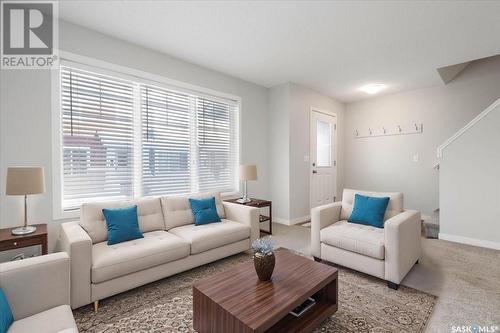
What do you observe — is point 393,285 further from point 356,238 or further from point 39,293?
point 39,293

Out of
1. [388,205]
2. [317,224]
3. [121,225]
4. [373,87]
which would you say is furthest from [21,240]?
[373,87]

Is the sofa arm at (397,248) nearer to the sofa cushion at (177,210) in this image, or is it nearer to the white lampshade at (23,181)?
the sofa cushion at (177,210)

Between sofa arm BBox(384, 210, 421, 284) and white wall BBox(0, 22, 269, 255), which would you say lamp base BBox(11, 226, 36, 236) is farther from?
sofa arm BBox(384, 210, 421, 284)

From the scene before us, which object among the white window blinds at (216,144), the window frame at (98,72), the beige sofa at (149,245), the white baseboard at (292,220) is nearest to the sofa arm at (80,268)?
the beige sofa at (149,245)

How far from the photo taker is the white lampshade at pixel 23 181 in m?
2.02

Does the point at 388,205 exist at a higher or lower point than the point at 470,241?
higher

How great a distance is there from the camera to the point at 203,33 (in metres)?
2.82

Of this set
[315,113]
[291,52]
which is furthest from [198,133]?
[315,113]

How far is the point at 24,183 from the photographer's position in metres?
2.05

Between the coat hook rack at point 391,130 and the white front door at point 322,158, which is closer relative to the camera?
the coat hook rack at point 391,130

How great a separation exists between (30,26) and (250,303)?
333 centimetres

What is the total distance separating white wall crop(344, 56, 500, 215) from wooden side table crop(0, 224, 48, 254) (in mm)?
5888

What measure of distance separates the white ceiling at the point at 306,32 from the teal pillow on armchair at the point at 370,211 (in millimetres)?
1988

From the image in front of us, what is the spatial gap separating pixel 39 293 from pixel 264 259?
1357 millimetres
